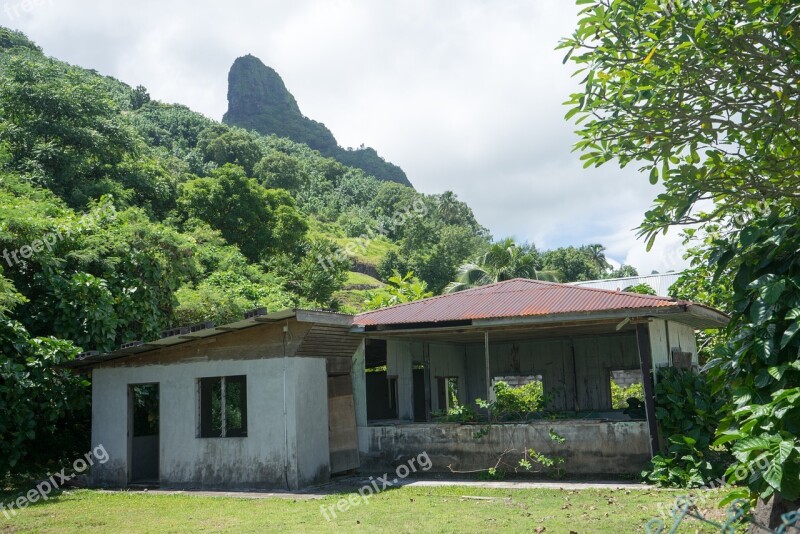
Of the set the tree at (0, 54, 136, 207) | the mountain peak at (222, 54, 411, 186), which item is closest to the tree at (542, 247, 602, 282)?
the tree at (0, 54, 136, 207)

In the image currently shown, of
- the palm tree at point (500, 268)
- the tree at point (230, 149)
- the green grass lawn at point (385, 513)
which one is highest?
the tree at point (230, 149)

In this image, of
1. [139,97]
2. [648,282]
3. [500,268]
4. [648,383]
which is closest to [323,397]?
[648,383]

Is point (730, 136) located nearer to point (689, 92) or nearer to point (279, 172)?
point (689, 92)

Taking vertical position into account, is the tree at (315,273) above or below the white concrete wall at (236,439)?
above

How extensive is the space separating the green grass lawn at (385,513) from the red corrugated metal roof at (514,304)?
3105 millimetres

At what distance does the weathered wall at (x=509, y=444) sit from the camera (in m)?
12.4

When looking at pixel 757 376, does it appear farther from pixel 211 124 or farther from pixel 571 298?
pixel 211 124

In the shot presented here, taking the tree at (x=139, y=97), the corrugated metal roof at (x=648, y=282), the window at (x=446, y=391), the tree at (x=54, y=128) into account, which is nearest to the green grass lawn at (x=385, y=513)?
the window at (x=446, y=391)

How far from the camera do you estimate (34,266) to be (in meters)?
16.8

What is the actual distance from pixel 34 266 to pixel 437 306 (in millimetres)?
9721

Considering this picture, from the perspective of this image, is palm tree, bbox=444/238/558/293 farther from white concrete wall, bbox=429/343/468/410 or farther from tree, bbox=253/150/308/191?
tree, bbox=253/150/308/191

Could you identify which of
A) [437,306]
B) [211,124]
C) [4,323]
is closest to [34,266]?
[4,323]

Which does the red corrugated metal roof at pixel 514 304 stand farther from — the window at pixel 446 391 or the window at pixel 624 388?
the window at pixel 446 391

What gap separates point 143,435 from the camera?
16375mm
